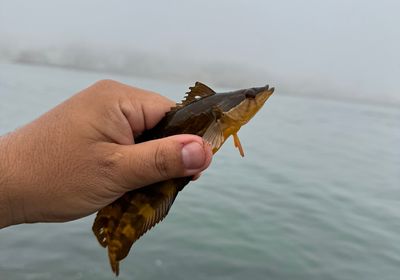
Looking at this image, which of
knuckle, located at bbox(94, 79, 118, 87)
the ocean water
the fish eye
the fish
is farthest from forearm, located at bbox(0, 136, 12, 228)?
the ocean water

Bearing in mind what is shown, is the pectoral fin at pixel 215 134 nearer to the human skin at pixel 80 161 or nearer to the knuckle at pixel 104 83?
the human skin at pixel 80 161

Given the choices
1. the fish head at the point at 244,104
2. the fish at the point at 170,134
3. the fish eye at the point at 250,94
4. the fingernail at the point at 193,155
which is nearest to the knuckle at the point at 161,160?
the fingernail at the point at 193,155

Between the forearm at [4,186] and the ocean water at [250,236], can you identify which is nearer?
the forearm at [4,186]

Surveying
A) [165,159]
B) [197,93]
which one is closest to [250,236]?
[197,93]

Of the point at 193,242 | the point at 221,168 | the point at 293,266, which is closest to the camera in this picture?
the point at 293,266

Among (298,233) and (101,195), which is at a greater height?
(101,195)

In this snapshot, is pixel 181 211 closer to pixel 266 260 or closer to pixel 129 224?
pixel 266 260

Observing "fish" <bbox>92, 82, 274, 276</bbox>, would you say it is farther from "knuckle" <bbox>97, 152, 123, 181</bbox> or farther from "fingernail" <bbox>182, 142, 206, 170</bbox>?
"knuckle" <bbox>97, 152, 123, 181</bbox>

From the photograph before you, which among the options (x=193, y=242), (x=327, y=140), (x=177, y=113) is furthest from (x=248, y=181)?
(x=327, y=140)
